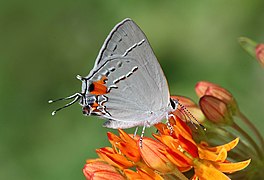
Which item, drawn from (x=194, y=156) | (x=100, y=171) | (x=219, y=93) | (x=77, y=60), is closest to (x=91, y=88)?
(x=100, y=171)

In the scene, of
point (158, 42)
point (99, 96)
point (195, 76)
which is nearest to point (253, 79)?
point (195, 76)

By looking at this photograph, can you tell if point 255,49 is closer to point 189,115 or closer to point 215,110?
point 215,110

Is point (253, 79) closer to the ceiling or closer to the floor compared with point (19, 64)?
closer to the floor

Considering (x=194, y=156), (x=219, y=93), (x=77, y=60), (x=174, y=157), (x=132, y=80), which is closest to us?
(x=174, y=157)

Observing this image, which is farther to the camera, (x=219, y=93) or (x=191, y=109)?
(x=219, y=93)

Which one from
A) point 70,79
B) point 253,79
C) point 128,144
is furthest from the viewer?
point 70,79

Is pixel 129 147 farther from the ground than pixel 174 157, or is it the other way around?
pixel 129 147

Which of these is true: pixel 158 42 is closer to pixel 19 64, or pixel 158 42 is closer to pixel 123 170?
pixel 19 64
